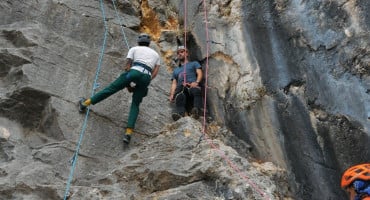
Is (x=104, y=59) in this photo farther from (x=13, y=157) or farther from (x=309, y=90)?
(x=309, y=90)

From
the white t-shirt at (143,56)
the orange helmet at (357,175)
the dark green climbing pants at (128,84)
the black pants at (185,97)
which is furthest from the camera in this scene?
the black pants at (185,97)

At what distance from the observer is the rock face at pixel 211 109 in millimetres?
7016

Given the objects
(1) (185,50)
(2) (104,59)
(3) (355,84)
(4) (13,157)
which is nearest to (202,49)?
(1) (185,50)

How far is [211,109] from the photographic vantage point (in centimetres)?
926

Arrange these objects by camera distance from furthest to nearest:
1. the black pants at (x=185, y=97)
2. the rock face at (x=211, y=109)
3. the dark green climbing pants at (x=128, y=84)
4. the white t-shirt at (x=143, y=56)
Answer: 1. the black pants at (x=185, y=97)
2. the white t-shirt at (x=143, y=56)
3. the dark green climbing pants at (x=128, y=84)
4. the rock face at (x=211, y=109)

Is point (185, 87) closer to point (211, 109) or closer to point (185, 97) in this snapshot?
point (185, 97)

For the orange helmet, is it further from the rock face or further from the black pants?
the black pants

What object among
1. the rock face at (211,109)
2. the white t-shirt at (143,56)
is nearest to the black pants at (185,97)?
the rock face at (211,109)

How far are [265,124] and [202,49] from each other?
238cm

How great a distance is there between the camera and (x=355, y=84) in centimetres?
722

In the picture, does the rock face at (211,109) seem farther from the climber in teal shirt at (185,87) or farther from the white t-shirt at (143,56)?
the white t-shirt at (143,56)

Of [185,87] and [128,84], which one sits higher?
[185,87]

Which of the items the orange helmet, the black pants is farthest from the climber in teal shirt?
the orange helmet

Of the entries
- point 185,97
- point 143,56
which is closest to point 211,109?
point 185,97
